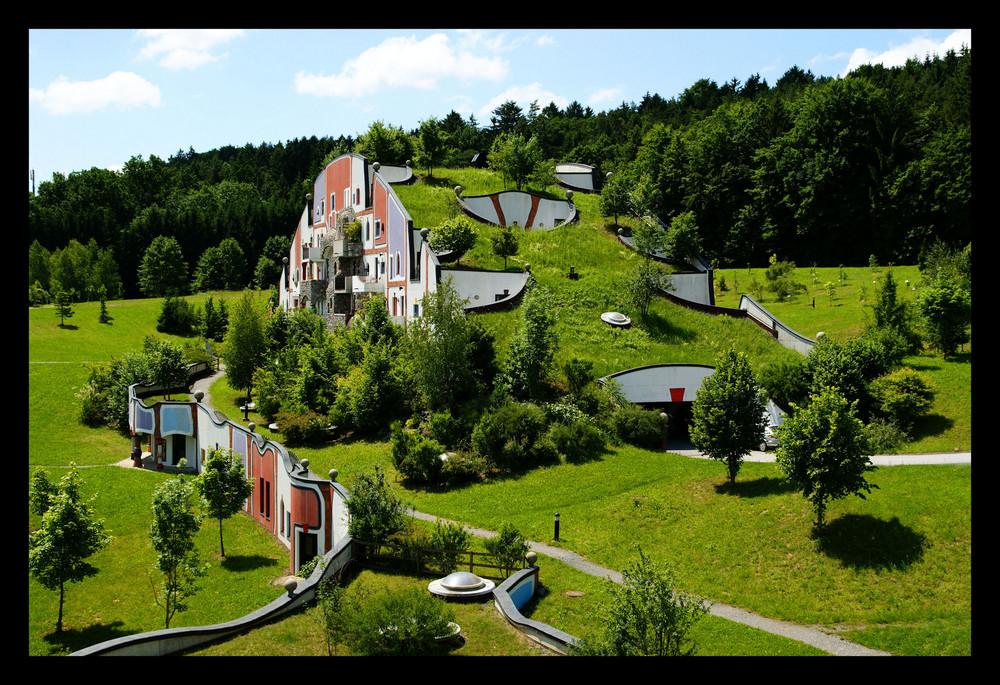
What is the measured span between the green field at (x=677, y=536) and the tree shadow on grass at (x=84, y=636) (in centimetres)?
6

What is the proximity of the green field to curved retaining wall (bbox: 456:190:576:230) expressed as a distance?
2143 centimetres

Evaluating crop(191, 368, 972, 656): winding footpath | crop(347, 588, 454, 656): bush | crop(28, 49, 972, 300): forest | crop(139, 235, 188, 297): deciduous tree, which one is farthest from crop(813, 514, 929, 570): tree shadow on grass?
crop(139, 235, 188, 297): deciduous tree

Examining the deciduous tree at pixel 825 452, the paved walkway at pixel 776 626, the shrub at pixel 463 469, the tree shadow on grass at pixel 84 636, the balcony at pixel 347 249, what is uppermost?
the balcony at pixel 347 249

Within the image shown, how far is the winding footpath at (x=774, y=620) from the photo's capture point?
16141mm

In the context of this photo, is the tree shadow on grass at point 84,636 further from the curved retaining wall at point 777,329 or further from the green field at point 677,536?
the curved retaining wall at point 777,329

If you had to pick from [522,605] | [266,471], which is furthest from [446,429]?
[522,605]

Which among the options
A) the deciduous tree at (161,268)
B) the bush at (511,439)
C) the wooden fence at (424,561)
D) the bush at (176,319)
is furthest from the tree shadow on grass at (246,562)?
the deciduous tree at (161,268)

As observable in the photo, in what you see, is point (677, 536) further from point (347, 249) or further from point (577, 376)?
point (347, 249)

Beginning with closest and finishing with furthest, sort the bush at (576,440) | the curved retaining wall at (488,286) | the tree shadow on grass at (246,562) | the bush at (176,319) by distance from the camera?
the tree shadow on grass at (246,562) < the bush at (576,440) < the curved retaining wall at (488,286) < the bush at (176,319)

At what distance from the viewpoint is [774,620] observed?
18.0 meters

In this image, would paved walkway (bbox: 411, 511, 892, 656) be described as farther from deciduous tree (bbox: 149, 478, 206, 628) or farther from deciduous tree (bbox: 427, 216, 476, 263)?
deciduous tree (bbox: 427, 216, 476, 263)

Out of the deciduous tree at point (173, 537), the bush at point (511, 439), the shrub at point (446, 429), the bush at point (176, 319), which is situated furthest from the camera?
the bush at point (176, 319)

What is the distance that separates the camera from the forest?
55.6 metres
